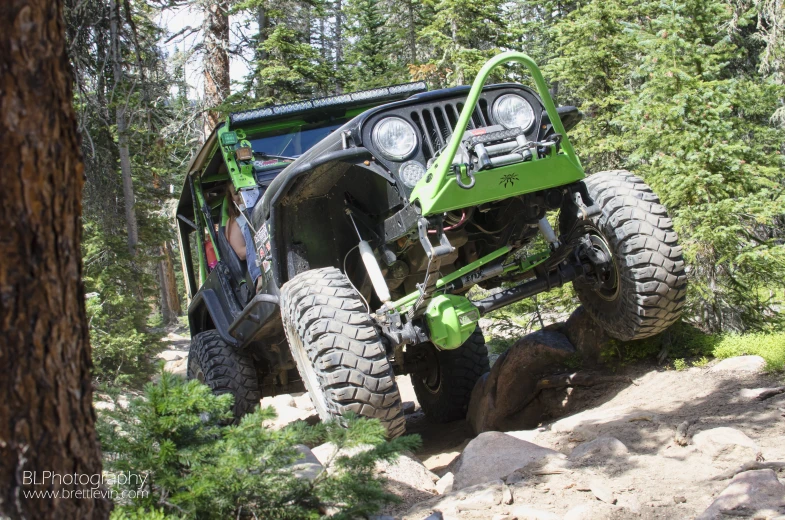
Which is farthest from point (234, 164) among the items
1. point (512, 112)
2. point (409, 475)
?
point (409, 475)

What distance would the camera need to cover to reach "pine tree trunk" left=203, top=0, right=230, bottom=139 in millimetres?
13372

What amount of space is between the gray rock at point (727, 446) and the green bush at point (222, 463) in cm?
192

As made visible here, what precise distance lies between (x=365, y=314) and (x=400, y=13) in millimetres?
20135

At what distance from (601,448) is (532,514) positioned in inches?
41.8

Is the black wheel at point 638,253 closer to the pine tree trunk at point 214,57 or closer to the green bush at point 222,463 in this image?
the green bush at point 222,463

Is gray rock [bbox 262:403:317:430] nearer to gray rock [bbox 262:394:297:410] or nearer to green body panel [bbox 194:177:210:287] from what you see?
gray rock [bbox 262:394:297:410]

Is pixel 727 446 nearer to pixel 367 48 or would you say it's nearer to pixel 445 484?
pixel 445 484

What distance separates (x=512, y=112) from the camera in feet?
16.5

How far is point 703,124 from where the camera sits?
6.39 meters

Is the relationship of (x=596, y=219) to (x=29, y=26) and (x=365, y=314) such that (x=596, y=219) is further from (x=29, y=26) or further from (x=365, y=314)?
(x=29, y=26)

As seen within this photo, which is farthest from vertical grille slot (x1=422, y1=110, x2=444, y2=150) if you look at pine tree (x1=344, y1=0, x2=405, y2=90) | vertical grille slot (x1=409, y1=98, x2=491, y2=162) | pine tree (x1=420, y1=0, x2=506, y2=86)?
pine tree (x1=344, y1=0, x2=405, y2=90)

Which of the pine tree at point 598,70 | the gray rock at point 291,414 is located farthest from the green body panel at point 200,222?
the pine tree at point 598,70

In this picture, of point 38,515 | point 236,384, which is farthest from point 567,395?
point 38,515

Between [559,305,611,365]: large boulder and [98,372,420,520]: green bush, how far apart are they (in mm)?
3627
